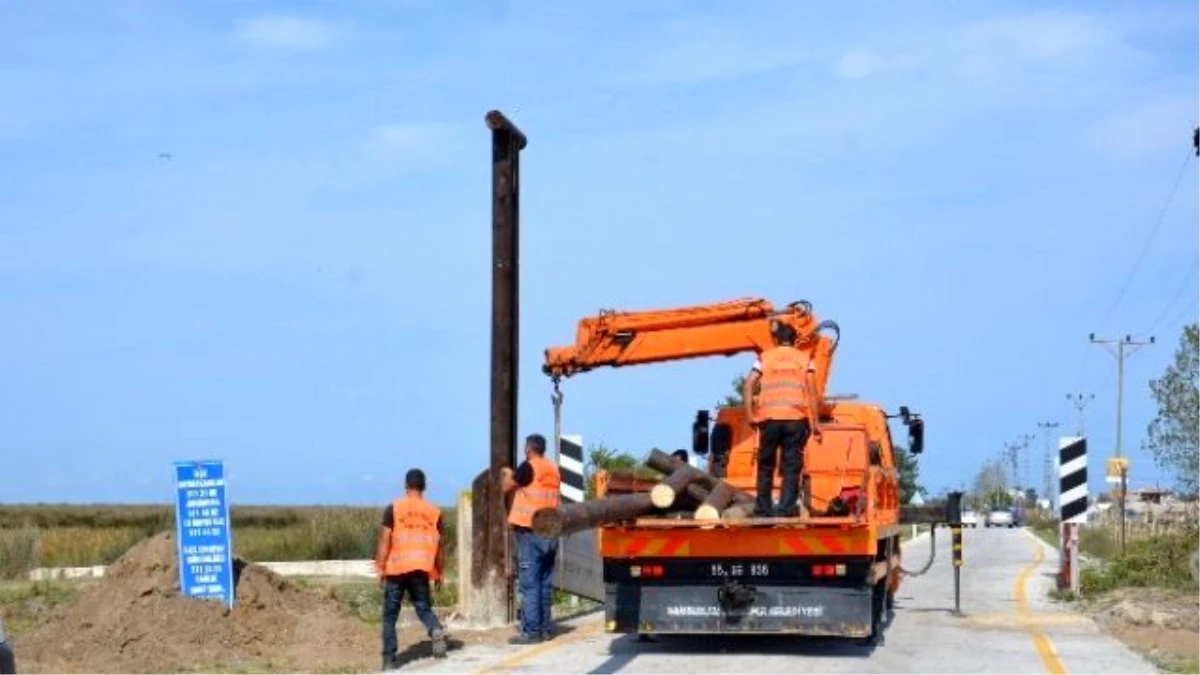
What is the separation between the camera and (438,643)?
16.7m

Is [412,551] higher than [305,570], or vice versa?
[412,551]

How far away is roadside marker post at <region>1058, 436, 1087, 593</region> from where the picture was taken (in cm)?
2586

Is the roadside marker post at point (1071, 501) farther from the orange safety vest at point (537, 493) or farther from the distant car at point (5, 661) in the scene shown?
the distant car at point (5, 661)

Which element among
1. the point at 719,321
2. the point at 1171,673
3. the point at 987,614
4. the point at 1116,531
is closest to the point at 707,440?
the point at 719,321

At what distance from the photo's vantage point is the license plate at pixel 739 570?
16.5 metres

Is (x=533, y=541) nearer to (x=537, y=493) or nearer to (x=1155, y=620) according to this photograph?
(x=537, y=493)

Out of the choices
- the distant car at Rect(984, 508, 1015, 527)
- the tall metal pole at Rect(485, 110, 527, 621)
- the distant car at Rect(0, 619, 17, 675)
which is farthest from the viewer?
the distant car at Rect(984, 508, 1015, 527)

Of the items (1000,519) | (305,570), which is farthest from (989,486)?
(305,570)

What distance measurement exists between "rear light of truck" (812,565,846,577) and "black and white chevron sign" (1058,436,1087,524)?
10.6 meters

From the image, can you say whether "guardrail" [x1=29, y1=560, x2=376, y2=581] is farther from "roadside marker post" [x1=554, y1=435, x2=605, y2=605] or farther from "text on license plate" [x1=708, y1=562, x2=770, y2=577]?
"text on license plate" [x1=708, y1=562, x2=770, y2=577]

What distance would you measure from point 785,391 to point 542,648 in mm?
3539

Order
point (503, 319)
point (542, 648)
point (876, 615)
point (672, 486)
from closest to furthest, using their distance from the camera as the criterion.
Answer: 1. point (672, 486)
2. point (542, 648)
3. point (876, 615)
4. point (503, 319)

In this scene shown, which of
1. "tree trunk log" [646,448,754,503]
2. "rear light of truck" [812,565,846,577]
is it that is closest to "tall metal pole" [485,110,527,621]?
"tree trunk log" [646,448,754,503]

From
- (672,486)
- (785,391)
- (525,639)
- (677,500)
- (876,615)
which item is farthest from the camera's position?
(525,639)
